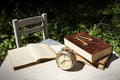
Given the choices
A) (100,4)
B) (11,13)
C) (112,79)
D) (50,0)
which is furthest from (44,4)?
(112,79)

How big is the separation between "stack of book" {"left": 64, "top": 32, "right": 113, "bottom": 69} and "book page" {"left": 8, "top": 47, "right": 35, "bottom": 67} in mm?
299

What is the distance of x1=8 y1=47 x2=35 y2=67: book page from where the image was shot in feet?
5.33

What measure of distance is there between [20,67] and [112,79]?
614 millimetres

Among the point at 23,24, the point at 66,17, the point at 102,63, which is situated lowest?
the point at 66,17

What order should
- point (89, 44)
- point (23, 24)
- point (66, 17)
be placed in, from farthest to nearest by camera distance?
1. point (66, 17)
2. point (23, 24)
3. point (89, 44)

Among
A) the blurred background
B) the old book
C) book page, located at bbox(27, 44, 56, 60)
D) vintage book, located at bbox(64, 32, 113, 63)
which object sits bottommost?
the blurred background

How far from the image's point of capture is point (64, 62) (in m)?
1.55

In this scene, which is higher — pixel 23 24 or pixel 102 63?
pixel 23 24

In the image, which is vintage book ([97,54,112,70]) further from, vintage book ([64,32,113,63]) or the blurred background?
the blurred background

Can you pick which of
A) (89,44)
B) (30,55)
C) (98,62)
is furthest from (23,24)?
(98,62)

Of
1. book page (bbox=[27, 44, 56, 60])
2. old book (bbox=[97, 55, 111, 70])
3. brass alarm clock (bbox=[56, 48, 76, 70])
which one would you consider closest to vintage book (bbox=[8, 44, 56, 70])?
book page (bbox=[27, 44, 56, 60])

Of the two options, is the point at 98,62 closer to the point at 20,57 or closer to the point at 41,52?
the point at 41,52

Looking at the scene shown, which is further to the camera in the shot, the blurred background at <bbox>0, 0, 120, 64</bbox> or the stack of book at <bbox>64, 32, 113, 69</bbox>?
the blurred background at <bbox>0, 0, 120, 64</bbox>

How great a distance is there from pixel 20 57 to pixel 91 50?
515 mm
